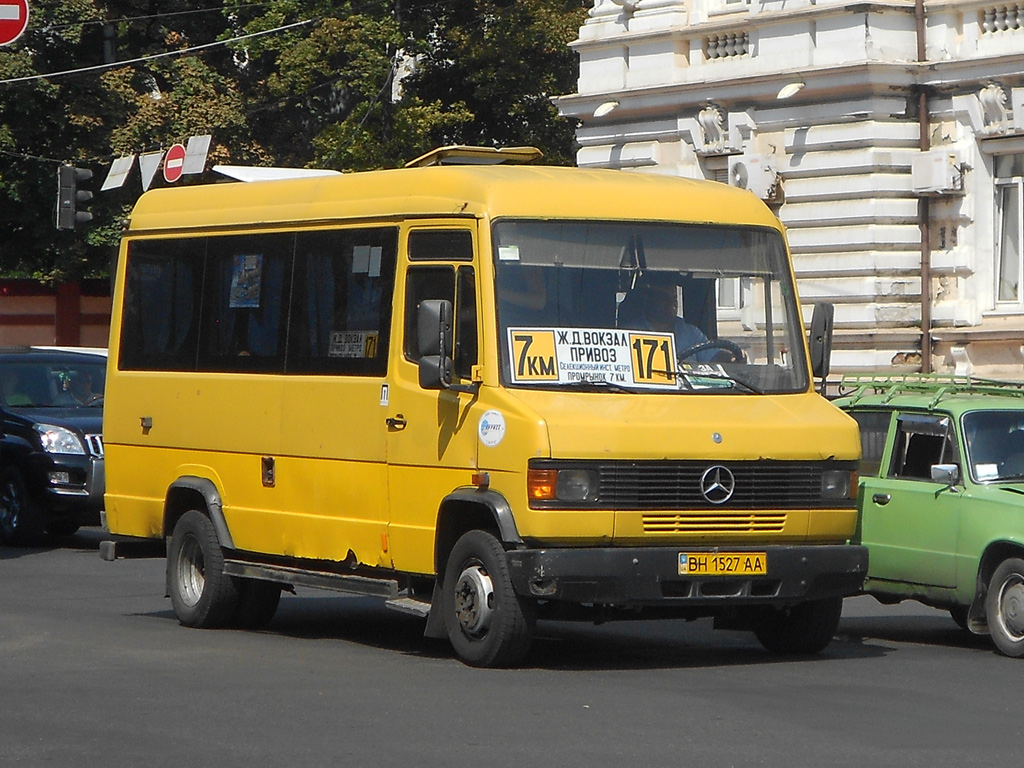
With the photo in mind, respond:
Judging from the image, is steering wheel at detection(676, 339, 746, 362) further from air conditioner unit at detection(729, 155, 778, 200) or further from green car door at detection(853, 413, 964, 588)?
air conditioner unit at detection(729, 155, 778, 200)

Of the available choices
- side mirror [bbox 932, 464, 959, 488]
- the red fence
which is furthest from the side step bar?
the red fence

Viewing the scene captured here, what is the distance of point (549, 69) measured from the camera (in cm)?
4231

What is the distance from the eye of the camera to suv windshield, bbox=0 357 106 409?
20.3 metres

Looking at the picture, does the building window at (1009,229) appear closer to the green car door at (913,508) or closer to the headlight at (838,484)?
the green car door at (913,508)

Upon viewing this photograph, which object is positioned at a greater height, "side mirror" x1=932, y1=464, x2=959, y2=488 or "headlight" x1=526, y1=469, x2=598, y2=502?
"side mirror" x1=932, y1=464, x2=959, y2=488

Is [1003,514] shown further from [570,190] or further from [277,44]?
[277,44]

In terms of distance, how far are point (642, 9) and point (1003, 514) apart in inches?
788

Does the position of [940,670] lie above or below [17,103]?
below

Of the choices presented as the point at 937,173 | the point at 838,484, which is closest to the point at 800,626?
the point at 838,484

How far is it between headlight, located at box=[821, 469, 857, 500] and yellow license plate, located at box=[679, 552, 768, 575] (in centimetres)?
58

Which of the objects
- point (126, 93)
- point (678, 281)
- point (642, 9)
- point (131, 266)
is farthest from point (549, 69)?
point (678, 281)

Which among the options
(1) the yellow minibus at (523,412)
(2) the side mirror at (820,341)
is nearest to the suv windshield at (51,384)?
(1) the yellow minibus at (523,412)

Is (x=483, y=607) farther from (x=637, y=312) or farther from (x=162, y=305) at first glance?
(x=162, y=305)

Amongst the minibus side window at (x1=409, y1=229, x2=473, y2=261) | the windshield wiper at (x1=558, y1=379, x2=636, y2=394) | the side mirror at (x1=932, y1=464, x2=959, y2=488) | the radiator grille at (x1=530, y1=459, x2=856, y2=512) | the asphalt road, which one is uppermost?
the minibus side window at (x1=409, y1=229, x2=473, y2=261)
